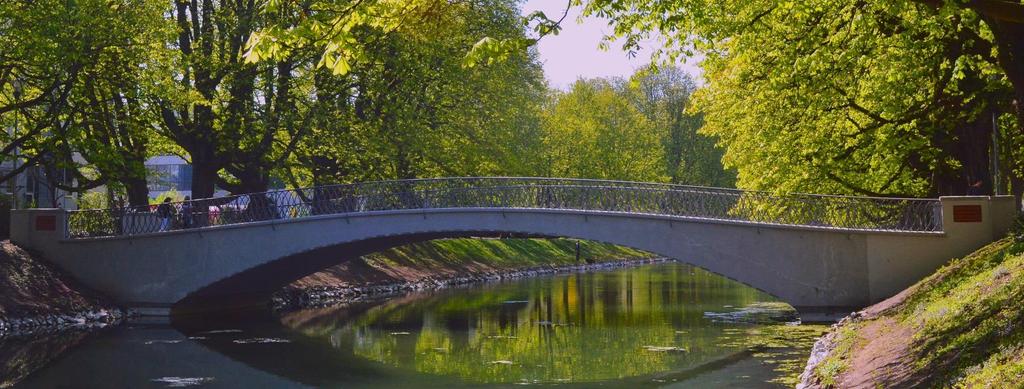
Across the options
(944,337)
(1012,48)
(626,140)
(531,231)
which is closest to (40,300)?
(531,231)

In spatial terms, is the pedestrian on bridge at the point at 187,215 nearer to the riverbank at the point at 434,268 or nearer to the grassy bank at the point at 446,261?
the riverbank at the point at 434,268

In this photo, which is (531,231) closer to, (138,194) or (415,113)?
(415,113)

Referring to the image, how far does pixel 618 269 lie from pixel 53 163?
110ft

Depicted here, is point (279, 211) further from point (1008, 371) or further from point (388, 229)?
point (1008, 371)

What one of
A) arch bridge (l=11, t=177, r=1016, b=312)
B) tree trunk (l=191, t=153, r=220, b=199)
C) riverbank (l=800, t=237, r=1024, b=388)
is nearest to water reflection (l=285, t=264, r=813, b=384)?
arch bridge (l=11, t=177, r=1016, b=312)

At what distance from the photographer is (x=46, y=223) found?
30.7 m

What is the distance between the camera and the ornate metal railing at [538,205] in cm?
2538

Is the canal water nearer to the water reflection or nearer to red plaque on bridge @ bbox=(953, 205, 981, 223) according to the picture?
the water reflection

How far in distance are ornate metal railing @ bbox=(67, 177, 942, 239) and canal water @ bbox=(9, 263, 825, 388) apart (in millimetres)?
2799

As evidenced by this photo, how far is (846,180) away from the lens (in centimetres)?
2778

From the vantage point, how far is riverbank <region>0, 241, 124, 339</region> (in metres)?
26.0

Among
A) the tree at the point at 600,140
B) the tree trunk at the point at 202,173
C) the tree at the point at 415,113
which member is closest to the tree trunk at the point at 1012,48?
the tree at the point at 415,113

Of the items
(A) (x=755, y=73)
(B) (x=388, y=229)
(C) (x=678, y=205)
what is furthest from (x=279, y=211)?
(A) (x=755, y=73)

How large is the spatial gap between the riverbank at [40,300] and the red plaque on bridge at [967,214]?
2055 cm
